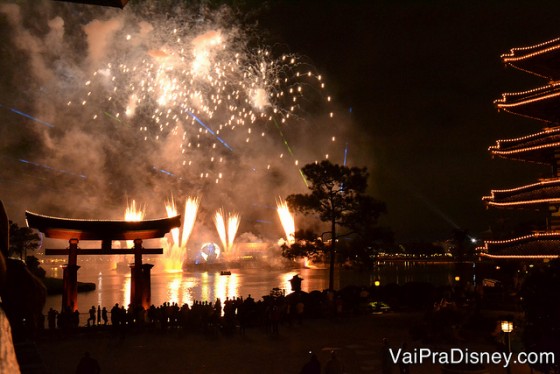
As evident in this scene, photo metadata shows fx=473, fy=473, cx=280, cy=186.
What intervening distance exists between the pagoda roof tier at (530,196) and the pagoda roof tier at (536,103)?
3741 mm

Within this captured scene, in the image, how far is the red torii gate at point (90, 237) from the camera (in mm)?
21859

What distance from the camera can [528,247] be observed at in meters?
21.6

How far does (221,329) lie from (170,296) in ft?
108

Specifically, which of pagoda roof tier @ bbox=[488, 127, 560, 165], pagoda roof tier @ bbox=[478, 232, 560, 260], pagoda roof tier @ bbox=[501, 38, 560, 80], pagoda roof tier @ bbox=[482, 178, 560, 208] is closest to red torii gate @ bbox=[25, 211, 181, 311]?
pagoda roof tier @ bbox=[478, 232, 560, 260]

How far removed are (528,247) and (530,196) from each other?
2344 mm

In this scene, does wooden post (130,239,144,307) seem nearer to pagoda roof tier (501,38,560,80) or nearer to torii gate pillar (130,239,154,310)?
torii gate pillar (130,239,154,310)

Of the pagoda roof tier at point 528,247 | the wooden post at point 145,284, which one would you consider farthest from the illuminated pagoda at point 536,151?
the wooden post at point 145,284

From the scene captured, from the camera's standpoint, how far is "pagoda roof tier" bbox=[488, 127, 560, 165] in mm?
21516

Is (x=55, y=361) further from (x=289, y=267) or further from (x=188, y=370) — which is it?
(x=289, y=267)

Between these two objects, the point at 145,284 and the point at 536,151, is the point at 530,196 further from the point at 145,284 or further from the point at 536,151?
the point at 145,284

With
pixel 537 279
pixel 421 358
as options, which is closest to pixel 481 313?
pixel 421 358

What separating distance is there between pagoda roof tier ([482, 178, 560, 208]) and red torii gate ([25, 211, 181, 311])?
17479 millimetres

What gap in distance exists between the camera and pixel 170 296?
50844 mm

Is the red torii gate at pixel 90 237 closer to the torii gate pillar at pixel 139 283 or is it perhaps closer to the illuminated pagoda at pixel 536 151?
the torii gate pillar at pixel 139 283
